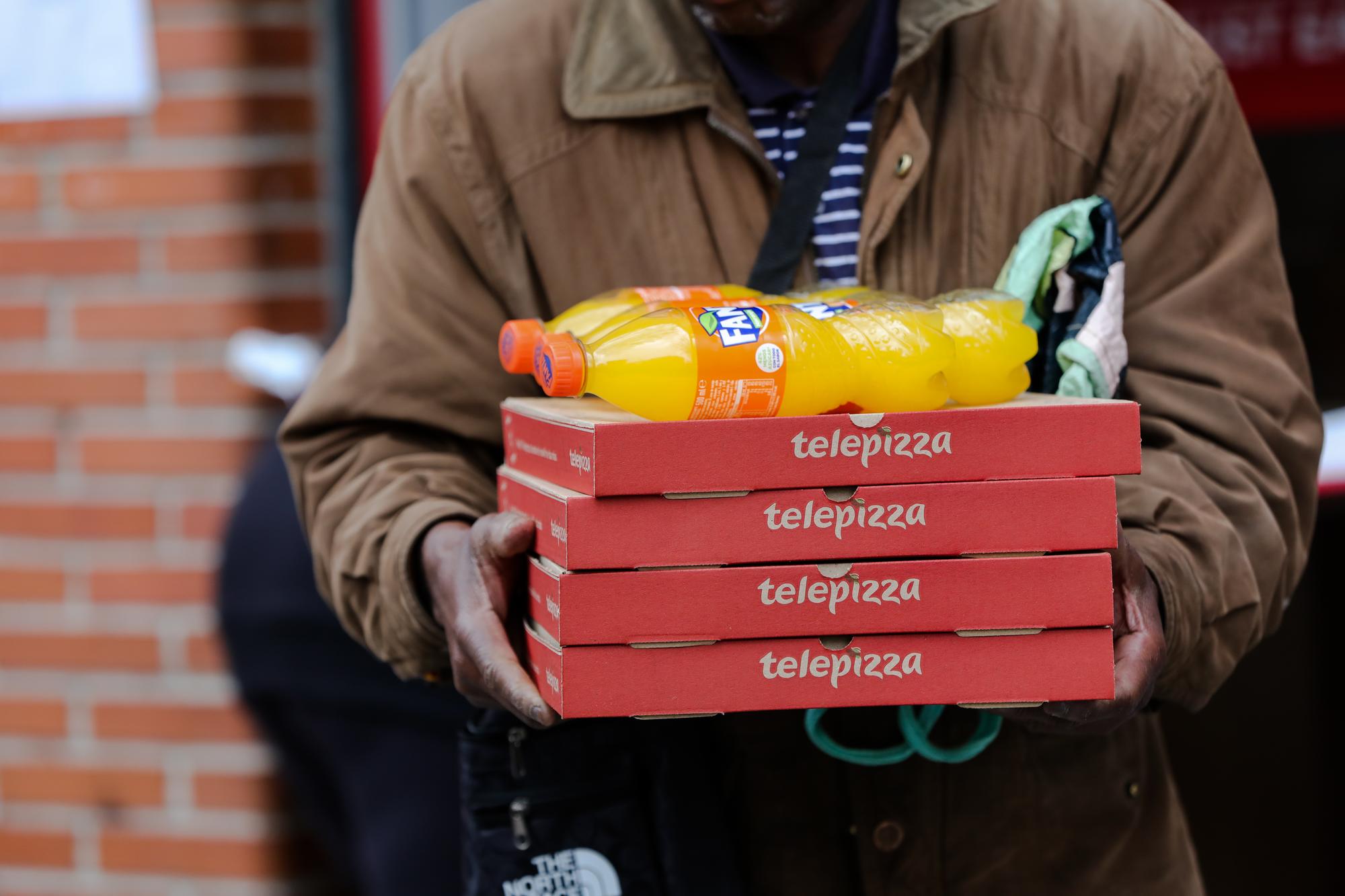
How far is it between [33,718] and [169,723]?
0.31 m

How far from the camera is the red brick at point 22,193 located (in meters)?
3.05

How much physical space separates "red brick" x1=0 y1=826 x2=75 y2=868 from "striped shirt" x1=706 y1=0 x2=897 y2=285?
2.26 meters

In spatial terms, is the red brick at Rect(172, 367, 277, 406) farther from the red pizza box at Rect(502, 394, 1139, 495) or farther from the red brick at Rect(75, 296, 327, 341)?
the red pizza box at Rect(502, 394, 1139, 495)

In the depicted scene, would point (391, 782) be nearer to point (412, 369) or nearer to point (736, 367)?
point (412, 369)

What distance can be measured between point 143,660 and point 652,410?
83.4 inches

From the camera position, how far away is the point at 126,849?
311 cm

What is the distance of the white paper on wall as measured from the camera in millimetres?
2971

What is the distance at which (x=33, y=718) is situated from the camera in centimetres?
314

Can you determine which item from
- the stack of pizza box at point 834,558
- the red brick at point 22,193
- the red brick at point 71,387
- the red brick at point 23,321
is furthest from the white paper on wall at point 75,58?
the stack of pizza box at point 834,558

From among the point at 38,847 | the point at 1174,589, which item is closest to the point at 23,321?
the point at 38,847

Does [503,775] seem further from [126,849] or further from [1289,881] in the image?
[1289,881]

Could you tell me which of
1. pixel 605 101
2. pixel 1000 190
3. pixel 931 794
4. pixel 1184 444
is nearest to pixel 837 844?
pixel 931 794

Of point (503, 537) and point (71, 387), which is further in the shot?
point (71, 387)

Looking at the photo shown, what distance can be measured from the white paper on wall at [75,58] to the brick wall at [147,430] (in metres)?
0.04
